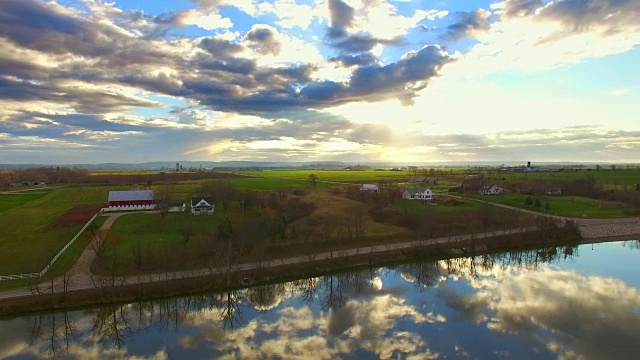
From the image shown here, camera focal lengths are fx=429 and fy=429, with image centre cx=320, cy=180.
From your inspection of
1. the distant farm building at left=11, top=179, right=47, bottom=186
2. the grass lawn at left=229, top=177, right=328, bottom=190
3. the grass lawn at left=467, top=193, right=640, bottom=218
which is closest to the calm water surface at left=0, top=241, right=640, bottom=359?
the grass lawn at left=467, top=193, right=640, bottom=218

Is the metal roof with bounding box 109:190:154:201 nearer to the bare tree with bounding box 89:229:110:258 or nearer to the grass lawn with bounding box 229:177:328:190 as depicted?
the bare tree with bounding box 89:229:110:258

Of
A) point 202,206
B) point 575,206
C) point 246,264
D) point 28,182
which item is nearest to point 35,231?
point 202,206

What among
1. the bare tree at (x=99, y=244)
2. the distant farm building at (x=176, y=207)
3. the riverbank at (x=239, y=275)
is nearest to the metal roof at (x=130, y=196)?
the distant farm building at (x=176, y=207)

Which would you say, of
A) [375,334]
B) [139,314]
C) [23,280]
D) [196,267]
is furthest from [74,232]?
[375,334]

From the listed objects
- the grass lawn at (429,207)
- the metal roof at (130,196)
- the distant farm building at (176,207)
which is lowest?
the grass lawn at (429,207)

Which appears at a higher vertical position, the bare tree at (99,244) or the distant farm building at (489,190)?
the distant farm building at (489,190)

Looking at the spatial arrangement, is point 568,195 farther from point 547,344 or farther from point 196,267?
point 196,267

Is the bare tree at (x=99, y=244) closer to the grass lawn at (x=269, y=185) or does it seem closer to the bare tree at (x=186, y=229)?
the bare tree at (x=186, y=229)
